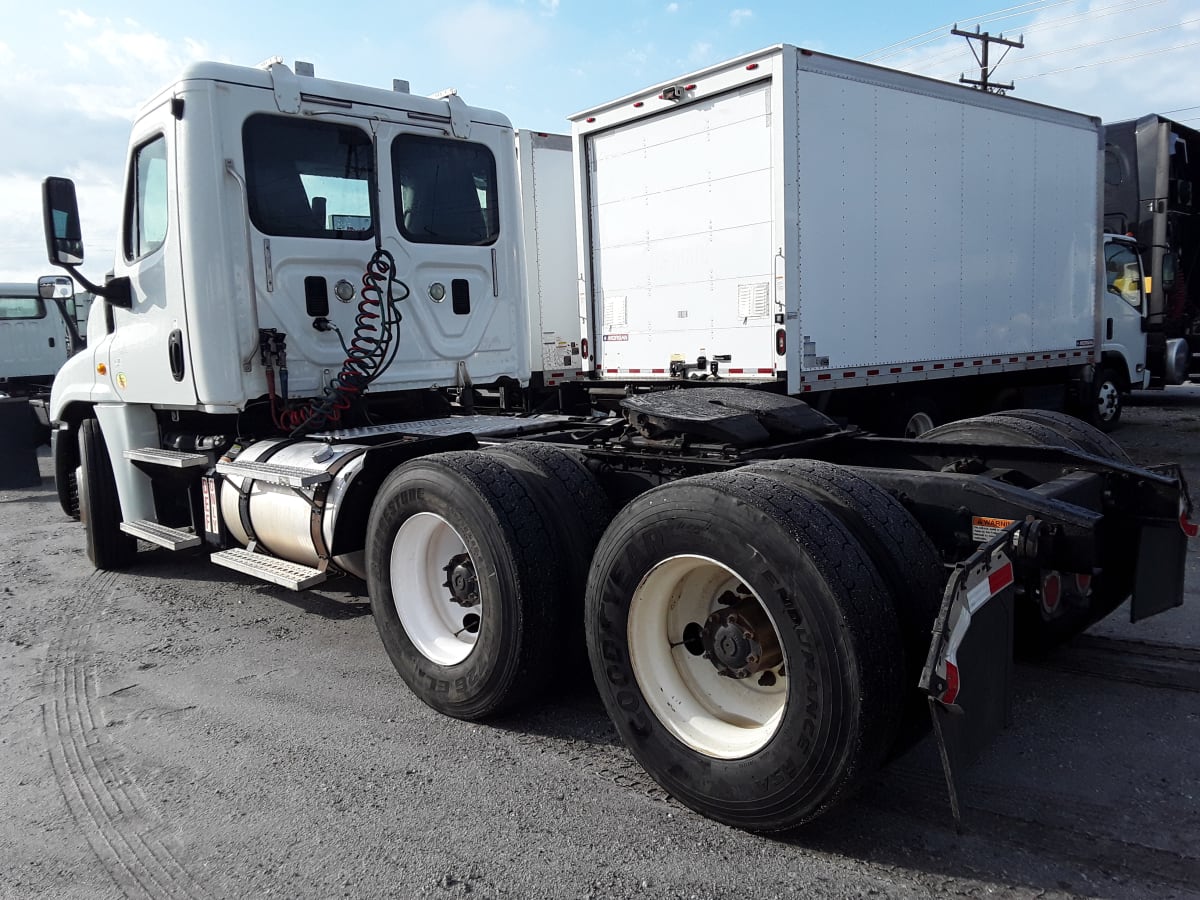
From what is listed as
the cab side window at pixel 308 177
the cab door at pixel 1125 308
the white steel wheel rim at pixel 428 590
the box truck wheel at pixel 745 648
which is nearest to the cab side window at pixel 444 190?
the cab side window at pixel 308 177

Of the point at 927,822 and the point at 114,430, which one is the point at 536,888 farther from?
the point at 114,430

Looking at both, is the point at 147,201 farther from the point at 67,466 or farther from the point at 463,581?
the point at 463,581

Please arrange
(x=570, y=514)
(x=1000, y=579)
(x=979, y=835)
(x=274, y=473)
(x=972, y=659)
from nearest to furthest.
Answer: (x=972, y=659) → (x=1000, y=579) → (x=979, y=835) → (x=570, y=514) → (x=274, y=473)

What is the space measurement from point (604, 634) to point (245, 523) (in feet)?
10.2

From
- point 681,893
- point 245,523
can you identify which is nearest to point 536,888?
point 681,893

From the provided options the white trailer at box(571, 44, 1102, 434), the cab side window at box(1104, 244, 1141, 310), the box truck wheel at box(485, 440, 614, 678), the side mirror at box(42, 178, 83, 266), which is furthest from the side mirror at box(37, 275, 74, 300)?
the cab side window at box(1104, 244, 1141, 310)

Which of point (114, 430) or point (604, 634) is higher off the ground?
point (114, 430)

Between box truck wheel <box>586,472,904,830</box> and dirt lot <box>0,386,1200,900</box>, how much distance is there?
242 millimetres

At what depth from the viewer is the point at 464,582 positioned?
13.1 feet

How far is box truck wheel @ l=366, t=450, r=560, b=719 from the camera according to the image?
3.66 m

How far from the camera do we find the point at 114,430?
6449 mm

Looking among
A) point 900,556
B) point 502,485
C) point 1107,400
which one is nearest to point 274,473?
point 502,485

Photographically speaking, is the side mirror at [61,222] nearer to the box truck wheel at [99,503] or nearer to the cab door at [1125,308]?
the box truck wheel at [99,503]

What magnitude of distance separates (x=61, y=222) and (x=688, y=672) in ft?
15.8
